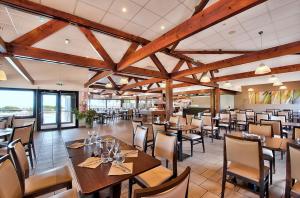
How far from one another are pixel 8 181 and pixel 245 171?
106 inches

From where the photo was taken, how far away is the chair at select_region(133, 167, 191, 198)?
0.84m

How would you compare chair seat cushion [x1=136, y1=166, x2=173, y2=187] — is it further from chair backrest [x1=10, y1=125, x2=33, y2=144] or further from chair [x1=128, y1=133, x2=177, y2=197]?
chair backrest [x1=10, y1=125, x2=33, y2=144]

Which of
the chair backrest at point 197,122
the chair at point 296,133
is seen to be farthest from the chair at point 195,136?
the chair at point 296,133

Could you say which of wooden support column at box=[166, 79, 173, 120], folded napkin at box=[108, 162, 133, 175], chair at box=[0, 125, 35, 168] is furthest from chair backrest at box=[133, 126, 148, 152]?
Answer: wooden support column at box=[166, 79, 173, 120]

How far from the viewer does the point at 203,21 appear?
7.47 ft

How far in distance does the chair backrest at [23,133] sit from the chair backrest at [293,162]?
451 centimetres

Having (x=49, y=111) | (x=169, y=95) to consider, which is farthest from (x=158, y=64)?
(x=49, y=111)

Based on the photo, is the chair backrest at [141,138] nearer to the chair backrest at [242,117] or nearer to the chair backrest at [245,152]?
the chair backrest at [245,152]

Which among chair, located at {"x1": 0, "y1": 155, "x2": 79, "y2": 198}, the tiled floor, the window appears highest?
the window

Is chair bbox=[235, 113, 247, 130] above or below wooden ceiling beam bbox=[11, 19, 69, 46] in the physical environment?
below

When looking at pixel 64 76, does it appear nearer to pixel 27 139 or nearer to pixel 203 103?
pixel 27 139

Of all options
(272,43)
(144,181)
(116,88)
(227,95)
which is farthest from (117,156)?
(227,95)

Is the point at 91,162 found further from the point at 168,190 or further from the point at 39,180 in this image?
the point at 168,190

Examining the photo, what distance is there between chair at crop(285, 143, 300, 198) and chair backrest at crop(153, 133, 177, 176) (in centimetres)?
128
